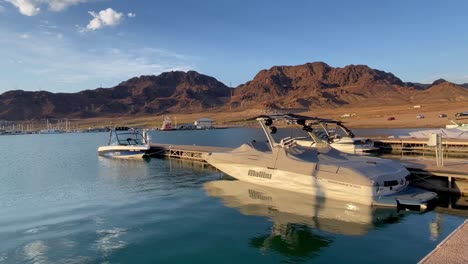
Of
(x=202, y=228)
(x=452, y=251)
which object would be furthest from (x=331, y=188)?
(x=452, y=251)

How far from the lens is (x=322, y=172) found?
20.8 meters

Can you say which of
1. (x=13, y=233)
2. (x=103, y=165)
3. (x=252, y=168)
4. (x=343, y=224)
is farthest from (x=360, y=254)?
(x=103, y=165)

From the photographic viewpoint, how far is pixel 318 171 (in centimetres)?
2091

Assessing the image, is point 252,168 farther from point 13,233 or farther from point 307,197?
point 13,233

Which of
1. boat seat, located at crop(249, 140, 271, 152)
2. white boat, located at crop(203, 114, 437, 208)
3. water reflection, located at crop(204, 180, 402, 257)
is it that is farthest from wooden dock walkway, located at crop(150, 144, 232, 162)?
water reflection, located at crop(204, 180, 402, 257)

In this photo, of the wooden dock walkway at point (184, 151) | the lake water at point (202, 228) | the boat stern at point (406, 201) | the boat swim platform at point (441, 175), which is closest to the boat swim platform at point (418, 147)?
the boat swim platform at point (441, 175)

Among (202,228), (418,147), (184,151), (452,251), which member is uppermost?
(418,147)

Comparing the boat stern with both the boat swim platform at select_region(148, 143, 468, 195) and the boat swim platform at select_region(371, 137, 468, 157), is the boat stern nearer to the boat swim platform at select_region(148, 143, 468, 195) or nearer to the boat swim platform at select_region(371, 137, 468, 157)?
the boat swim platform at select_region(148, 143, 468, 195)

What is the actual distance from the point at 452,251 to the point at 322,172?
10560 mm

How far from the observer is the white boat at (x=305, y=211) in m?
16.9

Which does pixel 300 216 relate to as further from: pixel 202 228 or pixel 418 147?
pixel 418 147

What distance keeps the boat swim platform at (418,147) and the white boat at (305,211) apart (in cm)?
2468

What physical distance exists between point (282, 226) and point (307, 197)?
185 inches

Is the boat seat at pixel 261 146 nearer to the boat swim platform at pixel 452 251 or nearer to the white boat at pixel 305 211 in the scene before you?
the white boat at pixel 305 211
